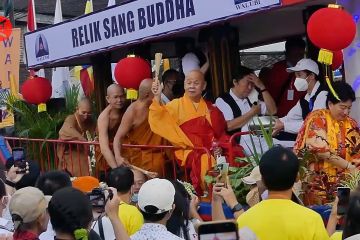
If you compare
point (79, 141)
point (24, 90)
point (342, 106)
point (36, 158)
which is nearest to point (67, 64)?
point (24, 90)

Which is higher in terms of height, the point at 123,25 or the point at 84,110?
the point at 123,25

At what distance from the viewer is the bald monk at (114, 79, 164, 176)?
331 inches

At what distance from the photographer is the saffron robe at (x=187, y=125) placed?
25.3ft

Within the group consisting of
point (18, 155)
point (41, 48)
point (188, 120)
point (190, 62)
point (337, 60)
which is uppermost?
point (41, 48)

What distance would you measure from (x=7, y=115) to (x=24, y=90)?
961mm

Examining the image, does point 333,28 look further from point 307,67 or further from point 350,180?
point 350,180

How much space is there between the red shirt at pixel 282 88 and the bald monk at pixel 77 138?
2.47 metres

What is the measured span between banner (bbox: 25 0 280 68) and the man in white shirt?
89cm

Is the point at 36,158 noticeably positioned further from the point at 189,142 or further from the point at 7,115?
the point at 189,142

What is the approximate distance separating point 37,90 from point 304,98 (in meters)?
4.76

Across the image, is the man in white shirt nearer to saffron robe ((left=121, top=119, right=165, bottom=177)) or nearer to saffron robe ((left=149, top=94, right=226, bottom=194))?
saffron robe ((left=149, top=94, right=226, bottom=194))

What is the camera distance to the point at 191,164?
7.60m

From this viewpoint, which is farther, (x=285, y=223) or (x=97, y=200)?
(x=97, y=200)

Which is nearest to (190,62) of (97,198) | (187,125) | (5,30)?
(187,125)
